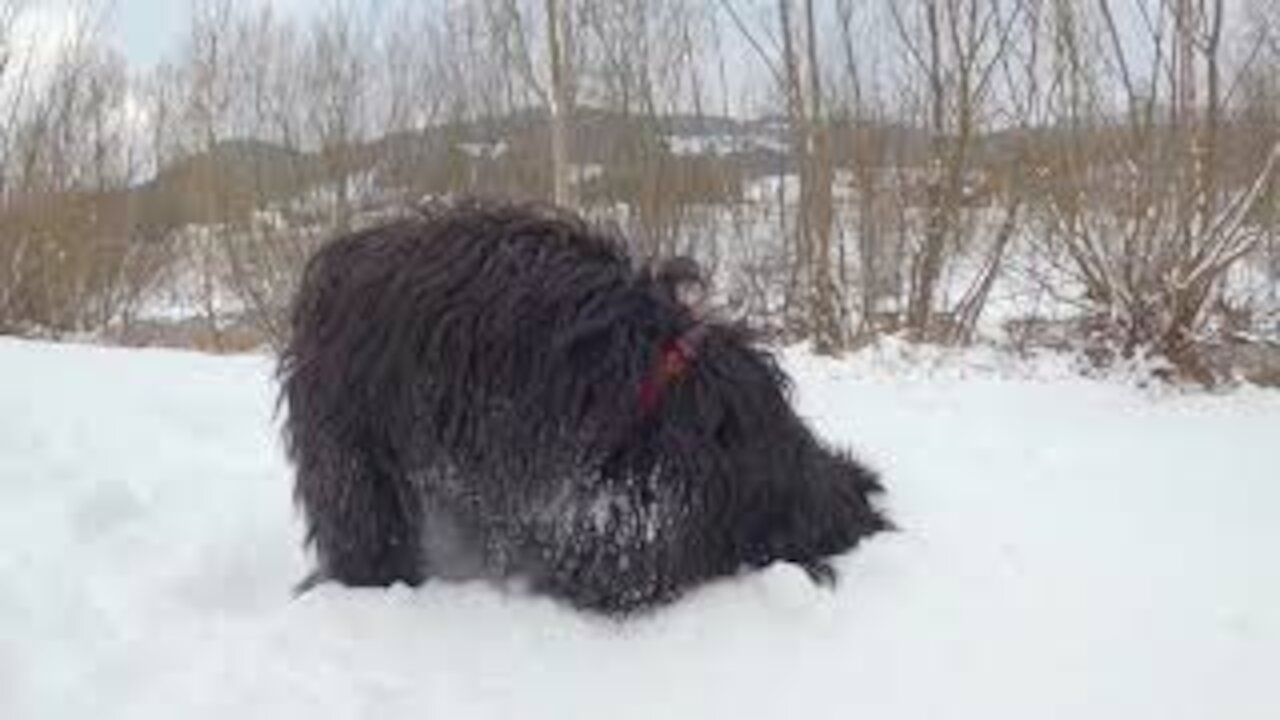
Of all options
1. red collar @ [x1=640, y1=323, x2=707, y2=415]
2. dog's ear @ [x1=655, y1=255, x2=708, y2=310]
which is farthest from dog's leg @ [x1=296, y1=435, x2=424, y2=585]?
dog's ear @ [x1=655, y1=255, x2=708, y2=310]

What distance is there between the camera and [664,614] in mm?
3191

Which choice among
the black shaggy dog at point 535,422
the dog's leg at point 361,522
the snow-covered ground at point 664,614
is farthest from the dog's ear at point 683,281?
the dog's leg at point 361,522

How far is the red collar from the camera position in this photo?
3213 millimetres

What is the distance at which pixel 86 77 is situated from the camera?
1373 cm

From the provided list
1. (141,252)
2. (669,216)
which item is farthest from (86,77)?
(669,216)

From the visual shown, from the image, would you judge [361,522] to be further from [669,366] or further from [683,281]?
[683,281]

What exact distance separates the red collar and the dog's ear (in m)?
0.09

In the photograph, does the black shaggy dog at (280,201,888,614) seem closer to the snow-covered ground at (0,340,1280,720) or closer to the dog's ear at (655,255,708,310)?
the dog's ear at (655,255,708,310)

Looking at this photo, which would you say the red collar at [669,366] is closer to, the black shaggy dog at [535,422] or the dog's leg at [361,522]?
the black shaggy dog at [535,422]

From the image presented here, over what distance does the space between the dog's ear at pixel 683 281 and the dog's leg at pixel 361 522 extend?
689mm

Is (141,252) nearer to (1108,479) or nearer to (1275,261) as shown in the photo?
(1275,261)

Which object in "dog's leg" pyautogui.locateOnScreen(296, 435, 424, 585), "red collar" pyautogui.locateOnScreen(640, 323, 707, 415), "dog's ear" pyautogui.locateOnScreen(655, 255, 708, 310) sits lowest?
"dog's leg" pyautogui.locateOnScreen(296, 435, 424, 585)

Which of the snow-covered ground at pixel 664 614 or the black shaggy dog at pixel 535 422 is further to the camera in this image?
the black shaggy dog at pixel 535 422

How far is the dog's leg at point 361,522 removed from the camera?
335 cm
